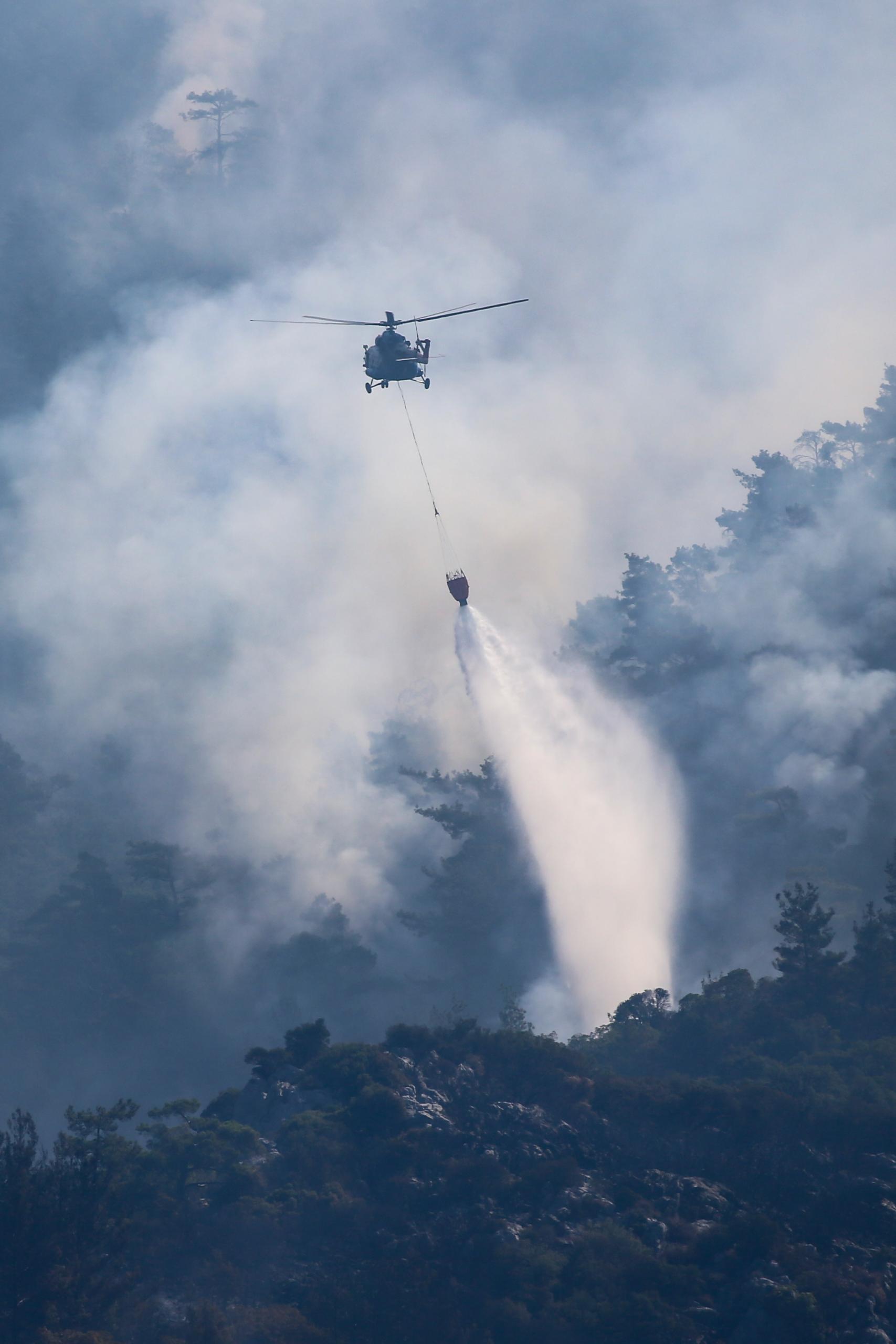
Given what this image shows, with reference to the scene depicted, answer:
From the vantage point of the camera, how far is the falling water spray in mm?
108938

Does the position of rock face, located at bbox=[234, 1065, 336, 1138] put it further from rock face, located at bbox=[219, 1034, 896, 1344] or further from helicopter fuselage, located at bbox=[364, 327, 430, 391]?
helicopter fuselage, located at bbox=[364, 327, 430, 391]

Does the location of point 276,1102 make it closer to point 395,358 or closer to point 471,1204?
point 471,1204

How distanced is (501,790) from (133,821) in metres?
42.1

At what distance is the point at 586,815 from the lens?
117438mm

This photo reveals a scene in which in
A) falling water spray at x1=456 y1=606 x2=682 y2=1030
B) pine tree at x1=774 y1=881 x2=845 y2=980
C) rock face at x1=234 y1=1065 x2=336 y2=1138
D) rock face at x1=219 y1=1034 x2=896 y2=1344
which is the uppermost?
falling water spray at x1=456 y1=606 x2=682 y2=1030

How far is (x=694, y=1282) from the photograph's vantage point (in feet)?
161

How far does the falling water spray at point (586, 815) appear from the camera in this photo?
108938mm

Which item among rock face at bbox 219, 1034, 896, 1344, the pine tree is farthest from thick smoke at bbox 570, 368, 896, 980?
rock face at bbox 219, 1034, 896, 1344

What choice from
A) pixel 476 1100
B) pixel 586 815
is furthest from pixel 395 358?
pixel 586 815

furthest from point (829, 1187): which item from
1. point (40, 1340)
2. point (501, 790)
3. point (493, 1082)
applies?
point (501, 790)

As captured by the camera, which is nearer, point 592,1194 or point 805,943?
point 592,1194

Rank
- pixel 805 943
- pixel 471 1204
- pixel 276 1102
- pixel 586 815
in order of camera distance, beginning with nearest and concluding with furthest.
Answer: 1. pixel 471 1204
2. pixel 276 1102
3. pixel 805 943
4. pixel 586 815

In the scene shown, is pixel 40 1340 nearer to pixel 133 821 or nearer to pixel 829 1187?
pixel 829 1187

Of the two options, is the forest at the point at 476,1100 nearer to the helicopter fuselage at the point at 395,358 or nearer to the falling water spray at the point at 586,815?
the falling water spray at the point at 586,815
